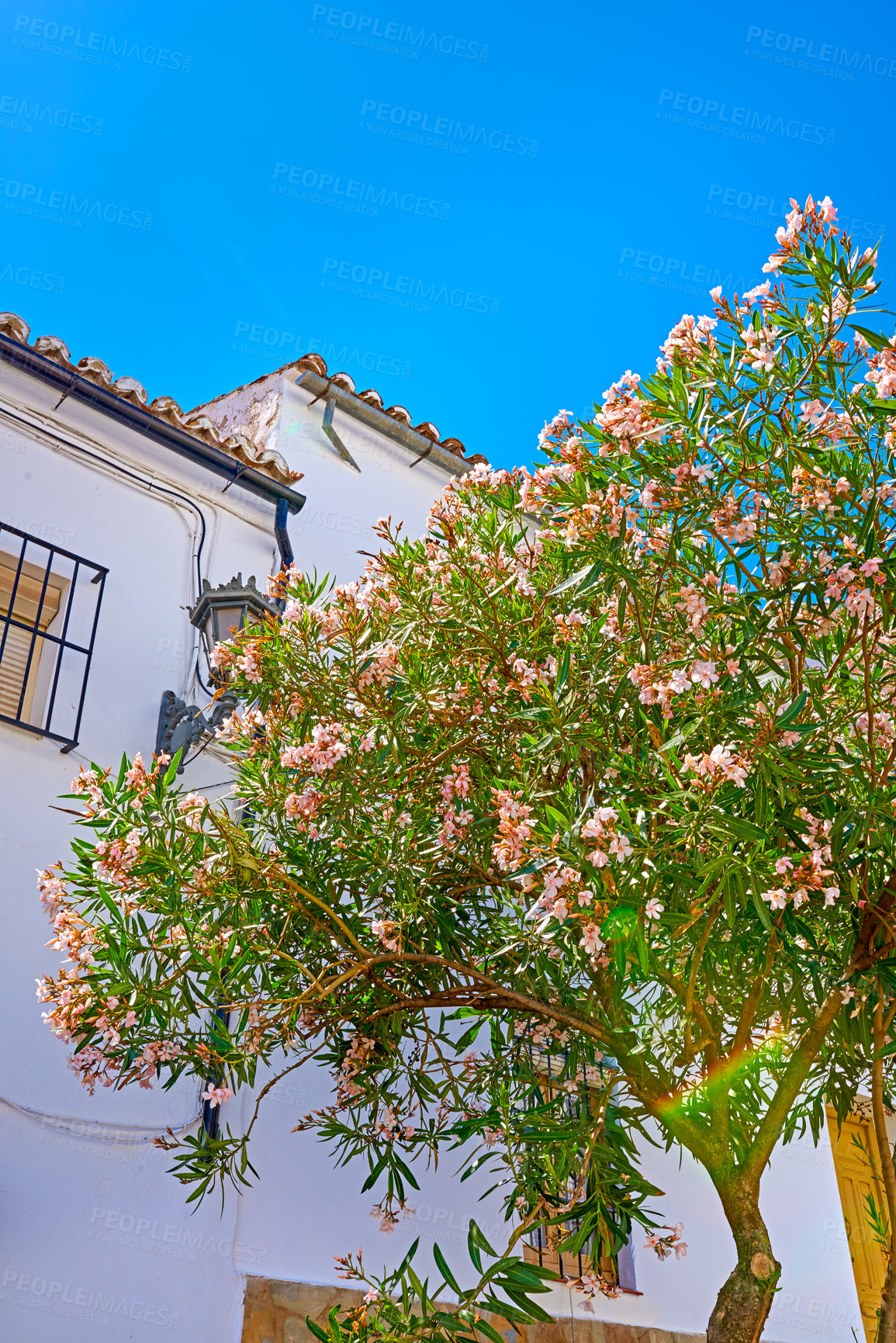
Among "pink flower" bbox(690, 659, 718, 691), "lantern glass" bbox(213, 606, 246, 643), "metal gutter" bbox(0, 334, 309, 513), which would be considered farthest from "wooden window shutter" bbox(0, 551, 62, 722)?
"pink flower" bbox(690, 659, 718, 691)

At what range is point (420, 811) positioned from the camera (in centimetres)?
471

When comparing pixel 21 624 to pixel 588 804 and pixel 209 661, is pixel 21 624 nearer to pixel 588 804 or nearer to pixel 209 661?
pixel 209 661

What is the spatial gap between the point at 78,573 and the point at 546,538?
386 centimetres

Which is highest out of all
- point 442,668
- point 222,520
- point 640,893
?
point 222,520

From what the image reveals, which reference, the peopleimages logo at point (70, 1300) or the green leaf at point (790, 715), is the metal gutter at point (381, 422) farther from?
the peopleimages logo at point (70, 1300)

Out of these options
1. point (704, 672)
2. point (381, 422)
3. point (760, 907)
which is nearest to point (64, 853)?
point (704, 672)

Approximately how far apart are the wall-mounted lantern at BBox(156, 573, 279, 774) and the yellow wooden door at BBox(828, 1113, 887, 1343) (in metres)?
6.36

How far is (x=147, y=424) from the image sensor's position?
25.2 feet

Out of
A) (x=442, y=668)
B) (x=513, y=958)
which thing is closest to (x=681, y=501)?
(x=442, y=668)

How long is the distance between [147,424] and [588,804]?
493 cm

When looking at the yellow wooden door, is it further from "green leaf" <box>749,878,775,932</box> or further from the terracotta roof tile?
the terracotta roof tile

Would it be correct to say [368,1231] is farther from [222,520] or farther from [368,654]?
[222,520]

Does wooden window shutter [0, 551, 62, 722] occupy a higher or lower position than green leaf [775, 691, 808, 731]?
higher

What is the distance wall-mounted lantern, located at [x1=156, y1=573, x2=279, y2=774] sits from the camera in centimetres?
622
